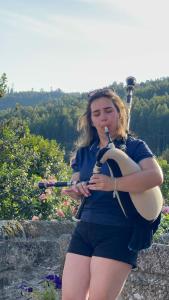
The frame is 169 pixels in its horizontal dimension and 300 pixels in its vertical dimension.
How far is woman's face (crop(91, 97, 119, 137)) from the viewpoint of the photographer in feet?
9.08

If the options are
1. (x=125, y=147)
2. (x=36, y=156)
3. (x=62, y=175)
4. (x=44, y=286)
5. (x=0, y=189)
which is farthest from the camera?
(x=62, y=175)

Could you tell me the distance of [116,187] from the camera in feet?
8.27

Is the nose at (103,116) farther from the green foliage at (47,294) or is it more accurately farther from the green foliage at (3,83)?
the green foliage at (3,83)

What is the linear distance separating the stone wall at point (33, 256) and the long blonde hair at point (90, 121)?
1000 mm

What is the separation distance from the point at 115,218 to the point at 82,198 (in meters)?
0.25

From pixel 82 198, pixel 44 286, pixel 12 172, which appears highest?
pixel 82 198

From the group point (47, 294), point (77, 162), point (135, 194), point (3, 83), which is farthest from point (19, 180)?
point (135, 194)

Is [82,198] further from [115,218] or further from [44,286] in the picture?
[44,286]

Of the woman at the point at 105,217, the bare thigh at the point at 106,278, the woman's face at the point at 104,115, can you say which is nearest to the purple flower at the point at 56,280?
the woman at the point at 105,217

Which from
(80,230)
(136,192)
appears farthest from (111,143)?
(80,230)

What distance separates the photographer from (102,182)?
2516 mm

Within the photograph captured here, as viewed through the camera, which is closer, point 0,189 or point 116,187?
point 116,187

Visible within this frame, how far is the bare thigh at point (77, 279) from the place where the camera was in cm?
259

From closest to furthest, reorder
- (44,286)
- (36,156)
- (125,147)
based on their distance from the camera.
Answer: (125,147), (44,286), (36,156)
